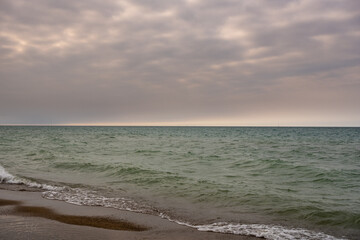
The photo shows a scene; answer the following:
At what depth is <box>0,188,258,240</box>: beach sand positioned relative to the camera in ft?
20.4

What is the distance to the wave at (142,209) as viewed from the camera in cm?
657

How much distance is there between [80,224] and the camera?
6.99 m

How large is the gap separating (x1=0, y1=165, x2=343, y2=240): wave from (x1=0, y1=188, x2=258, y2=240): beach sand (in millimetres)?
307

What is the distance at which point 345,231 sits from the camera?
6.88 meters

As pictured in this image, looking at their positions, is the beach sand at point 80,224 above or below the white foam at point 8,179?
above

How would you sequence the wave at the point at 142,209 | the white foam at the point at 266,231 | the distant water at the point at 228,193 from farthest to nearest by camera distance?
the distant water at the point at 228,193 → the wave at the point at 142,209 → the white foam at the point at 266,231

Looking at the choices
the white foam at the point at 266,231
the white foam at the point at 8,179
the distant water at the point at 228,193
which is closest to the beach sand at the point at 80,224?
the white foam at the point at 266,231

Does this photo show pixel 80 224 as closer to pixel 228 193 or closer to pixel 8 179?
pixel 228 193

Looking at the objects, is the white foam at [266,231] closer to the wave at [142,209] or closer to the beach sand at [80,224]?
the wave at [142,209]

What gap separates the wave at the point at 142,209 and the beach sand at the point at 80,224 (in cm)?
31

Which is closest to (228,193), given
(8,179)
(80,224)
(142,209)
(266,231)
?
(142,209)

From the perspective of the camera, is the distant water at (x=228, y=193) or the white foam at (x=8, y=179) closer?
the distant water at (x=228, y=193)

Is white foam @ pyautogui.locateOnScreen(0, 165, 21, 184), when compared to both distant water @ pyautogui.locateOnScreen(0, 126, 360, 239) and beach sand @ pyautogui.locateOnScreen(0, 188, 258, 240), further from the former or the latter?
beach sand @ pyautogui.locateOnScreen(0, 188, 258, 240)

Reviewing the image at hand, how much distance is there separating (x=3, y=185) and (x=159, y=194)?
682cm
